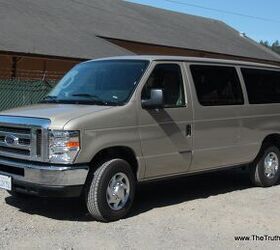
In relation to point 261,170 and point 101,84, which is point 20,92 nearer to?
point 261,170

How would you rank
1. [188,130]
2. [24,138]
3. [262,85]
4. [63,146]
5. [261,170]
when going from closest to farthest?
[63,146] → [24,138] → [188,130] → [261,170] → [262,85]

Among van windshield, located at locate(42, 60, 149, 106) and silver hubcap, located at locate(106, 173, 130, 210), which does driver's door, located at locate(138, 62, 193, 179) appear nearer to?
van windshield, located at locate(42, 60, 149, 106)

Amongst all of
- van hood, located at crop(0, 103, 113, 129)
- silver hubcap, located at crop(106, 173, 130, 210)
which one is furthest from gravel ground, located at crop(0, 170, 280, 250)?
van hood, located at crop(0, 103, 113, 129)

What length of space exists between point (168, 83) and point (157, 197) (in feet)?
5.92

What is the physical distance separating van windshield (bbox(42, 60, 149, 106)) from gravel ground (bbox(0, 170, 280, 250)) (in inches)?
56.5

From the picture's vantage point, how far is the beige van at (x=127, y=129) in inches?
277

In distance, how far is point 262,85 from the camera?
10062 millimetres

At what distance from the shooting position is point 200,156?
858 centimetres

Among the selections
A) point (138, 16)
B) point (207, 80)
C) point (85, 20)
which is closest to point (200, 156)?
point (207, 80)

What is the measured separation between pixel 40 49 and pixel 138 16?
1631 centimetres

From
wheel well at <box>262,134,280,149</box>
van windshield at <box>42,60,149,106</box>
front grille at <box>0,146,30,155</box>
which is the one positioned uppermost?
van windshield at <box>42,60,149,106</box>

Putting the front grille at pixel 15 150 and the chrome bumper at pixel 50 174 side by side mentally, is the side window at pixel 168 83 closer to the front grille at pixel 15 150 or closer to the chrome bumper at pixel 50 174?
the chrome bumper at pixel 50 174

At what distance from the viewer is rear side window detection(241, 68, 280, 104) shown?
31.9 feet

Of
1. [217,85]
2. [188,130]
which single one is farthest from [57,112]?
[217,85]
